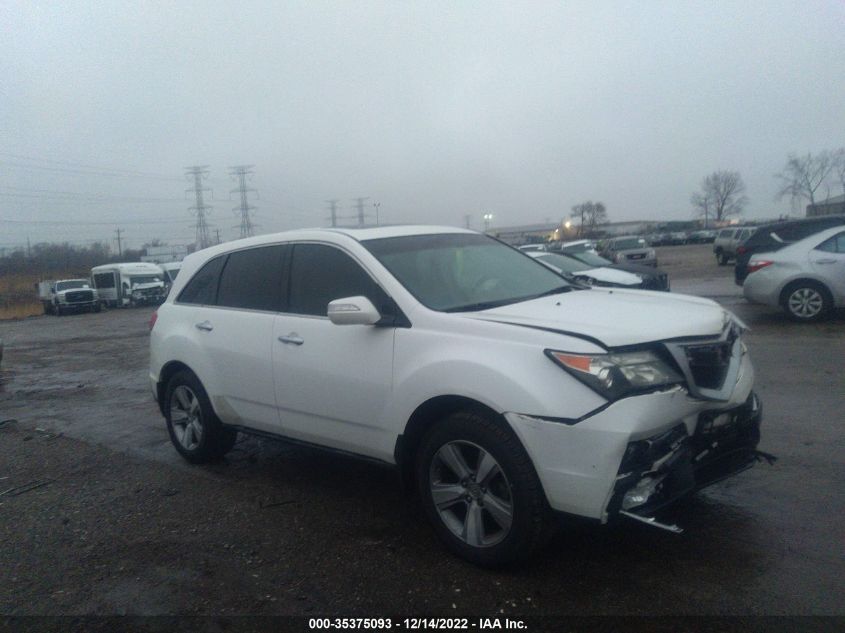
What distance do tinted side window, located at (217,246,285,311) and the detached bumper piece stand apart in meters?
2.78

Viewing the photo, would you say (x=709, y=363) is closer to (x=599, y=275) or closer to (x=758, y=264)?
(x=599, y=275)

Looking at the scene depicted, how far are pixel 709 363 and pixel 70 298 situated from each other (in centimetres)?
3758

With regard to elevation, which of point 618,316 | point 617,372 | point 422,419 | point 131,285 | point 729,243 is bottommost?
point 131,285

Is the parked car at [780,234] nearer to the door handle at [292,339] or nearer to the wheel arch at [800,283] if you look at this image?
the wheel arch at [800,283]

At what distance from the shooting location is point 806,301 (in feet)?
38.4

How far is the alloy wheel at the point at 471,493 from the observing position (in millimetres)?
3775

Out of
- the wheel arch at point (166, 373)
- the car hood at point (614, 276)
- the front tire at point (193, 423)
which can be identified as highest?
the car hood at point (614, 276)

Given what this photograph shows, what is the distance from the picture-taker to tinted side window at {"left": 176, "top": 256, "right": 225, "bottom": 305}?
5.97 meters

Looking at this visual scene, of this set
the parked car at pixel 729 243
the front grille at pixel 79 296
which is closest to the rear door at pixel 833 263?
the parked car at pixel 729 243

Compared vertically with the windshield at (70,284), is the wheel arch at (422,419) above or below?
above

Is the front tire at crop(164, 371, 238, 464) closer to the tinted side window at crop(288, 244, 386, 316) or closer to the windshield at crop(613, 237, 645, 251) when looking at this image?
Result: the tinted side window at crop(288, 244, 386, 316)

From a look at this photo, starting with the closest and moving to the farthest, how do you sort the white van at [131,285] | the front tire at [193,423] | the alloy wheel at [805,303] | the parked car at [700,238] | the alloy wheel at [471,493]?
the alloy wheel at [471,493], the front tire at [193,423], the alloy wheel at [805,303], the white van at [131,285], the parked car at [700,238]

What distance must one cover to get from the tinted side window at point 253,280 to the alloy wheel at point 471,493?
1.88 m

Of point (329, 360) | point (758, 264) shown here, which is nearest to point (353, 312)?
point (329, 360)
